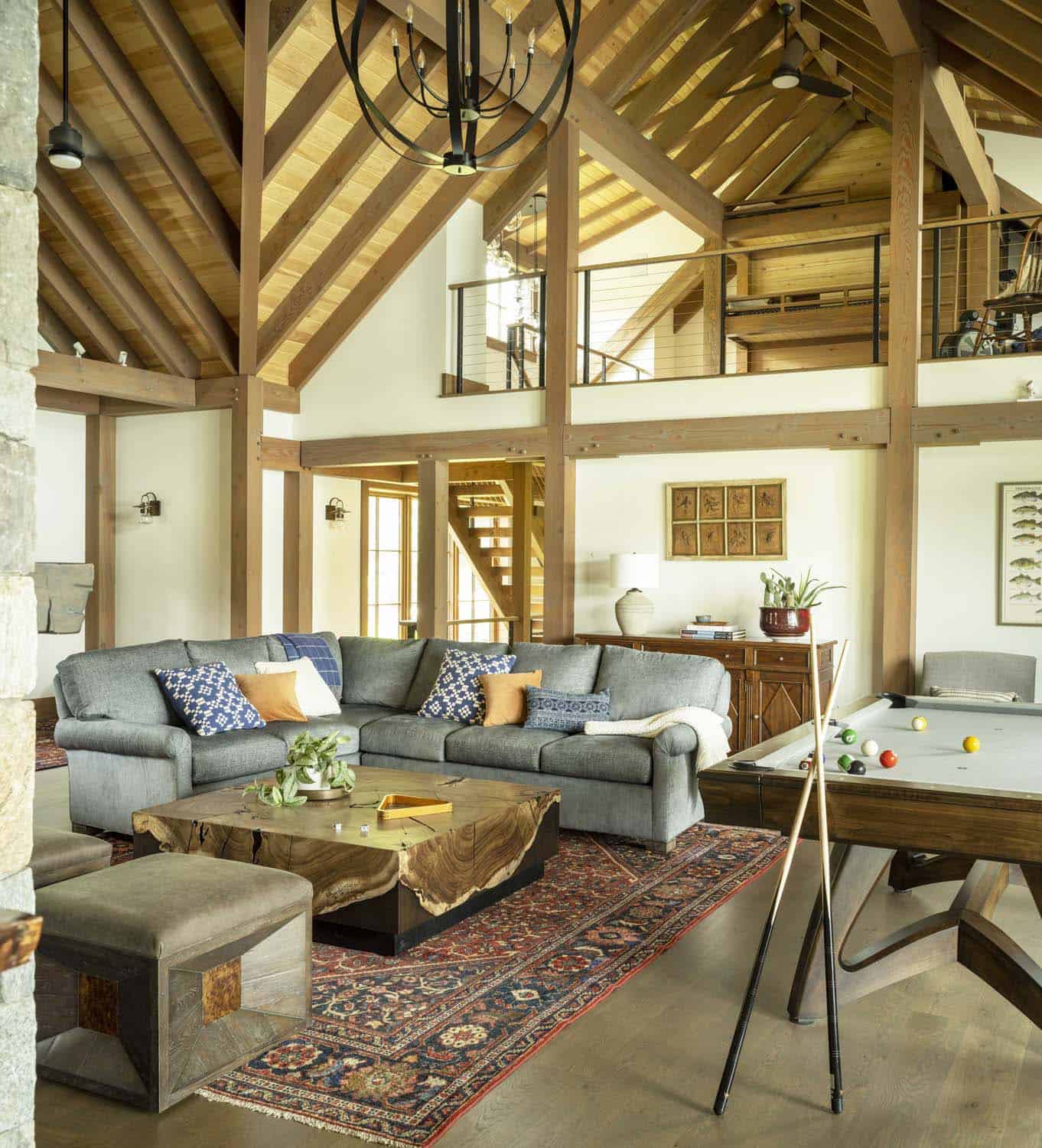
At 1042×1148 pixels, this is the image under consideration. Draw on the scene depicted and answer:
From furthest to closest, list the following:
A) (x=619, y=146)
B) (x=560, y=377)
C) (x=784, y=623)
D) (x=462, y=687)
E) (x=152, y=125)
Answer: (x=619, y=146) → (x=560, y=377) → (x=784, y=623) → (x=152, y=125) → (x=462, y=687)

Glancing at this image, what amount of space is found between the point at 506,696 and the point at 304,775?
5.69 ft

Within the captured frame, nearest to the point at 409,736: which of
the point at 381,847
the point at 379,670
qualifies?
the point at 379,670

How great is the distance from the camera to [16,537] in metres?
1.60

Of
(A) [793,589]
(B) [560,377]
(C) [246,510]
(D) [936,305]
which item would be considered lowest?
(A) [793,589]

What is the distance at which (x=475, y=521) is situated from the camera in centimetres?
1202

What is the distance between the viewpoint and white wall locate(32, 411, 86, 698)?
9.35 meters

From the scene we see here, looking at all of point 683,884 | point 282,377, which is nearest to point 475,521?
point 282,377

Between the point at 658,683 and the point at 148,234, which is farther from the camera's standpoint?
the point at 148,234

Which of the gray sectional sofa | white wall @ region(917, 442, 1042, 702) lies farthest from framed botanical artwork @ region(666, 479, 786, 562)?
the gray sectional sofa

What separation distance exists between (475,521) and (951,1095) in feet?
31.5

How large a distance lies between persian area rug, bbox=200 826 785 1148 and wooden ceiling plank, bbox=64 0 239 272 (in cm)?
537

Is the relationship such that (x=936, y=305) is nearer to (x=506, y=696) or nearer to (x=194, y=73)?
(x=506, y=696)

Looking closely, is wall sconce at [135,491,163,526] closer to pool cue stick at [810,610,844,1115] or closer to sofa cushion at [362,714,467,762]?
sofa cushion at [362,714,467,762]

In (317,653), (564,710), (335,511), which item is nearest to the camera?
(564,710)
